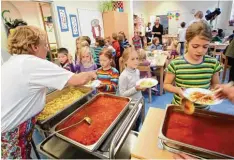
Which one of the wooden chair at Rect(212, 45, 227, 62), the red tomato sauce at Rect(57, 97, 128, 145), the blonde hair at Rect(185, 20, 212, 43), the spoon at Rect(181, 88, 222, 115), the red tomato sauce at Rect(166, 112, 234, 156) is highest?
the blonde hair at Rect(185, 20, 212, 43)

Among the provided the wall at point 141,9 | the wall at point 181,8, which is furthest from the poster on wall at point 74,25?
the wall at point 181,8

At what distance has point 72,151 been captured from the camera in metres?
0.83

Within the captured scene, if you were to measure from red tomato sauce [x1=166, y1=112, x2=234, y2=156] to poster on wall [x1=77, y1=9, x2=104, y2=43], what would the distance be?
3.40 m

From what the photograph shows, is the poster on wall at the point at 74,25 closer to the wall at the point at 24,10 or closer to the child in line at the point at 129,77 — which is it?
the wall at the point at 24,10

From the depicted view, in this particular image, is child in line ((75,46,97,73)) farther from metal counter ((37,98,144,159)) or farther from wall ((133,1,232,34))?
wall ((133,1,232,34))

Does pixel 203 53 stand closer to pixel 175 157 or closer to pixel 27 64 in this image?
pixel 175 157

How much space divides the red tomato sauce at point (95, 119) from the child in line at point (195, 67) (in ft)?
1.29

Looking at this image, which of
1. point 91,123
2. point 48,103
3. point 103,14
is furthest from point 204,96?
point 103,14

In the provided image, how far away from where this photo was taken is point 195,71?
0.97m

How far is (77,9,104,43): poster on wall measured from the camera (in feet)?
11.8

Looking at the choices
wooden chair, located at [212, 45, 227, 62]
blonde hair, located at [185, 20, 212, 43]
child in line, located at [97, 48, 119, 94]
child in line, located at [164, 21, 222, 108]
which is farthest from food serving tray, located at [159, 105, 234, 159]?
wooden chair, located at [212, 45, 227, 62]

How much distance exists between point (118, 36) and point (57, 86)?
3.39 metres

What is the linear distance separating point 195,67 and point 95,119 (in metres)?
0.73

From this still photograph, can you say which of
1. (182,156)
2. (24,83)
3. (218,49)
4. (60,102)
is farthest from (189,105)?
(218,49)
